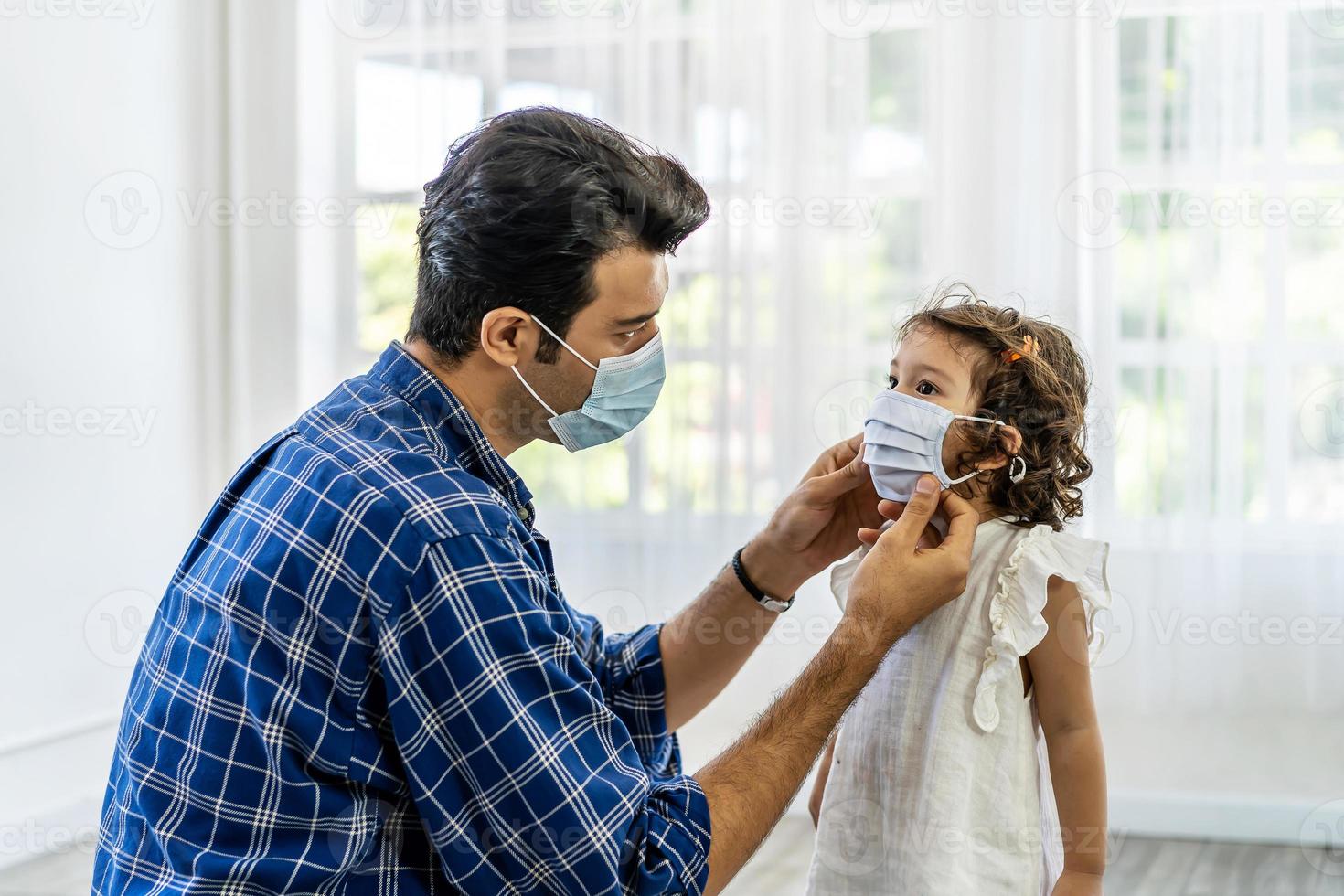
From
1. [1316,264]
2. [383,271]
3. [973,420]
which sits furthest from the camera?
[383,271]

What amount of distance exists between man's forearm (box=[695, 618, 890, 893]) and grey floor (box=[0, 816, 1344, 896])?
1339 mm

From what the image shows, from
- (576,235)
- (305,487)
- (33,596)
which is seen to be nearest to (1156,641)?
(576,235)

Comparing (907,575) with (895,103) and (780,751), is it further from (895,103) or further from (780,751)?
(895,103)

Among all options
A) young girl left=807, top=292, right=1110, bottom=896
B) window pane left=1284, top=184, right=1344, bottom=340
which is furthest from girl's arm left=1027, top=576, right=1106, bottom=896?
window pane left=1284, top=184, right=1344, bottom=340

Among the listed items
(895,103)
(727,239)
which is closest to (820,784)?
(727,239)

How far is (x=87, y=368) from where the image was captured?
2877 millimetres

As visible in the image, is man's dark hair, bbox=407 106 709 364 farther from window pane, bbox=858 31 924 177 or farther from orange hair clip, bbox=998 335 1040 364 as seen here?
window pane, bbox=858 31 924 177

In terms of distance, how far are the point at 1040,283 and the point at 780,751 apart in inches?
74.4

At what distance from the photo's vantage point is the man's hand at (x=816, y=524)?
1549 millimetres

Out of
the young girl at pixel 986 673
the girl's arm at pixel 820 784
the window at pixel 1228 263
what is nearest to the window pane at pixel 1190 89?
the window at pixel 1228 263

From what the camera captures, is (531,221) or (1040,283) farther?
(1040,283)

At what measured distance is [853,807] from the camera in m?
1.38

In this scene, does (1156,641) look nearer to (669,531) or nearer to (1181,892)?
(1181,892)

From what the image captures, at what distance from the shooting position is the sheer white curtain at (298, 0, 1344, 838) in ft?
8.78
